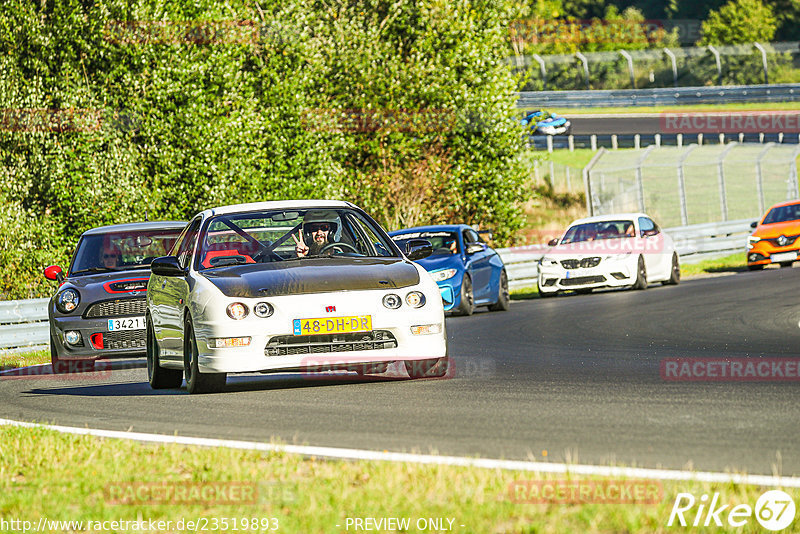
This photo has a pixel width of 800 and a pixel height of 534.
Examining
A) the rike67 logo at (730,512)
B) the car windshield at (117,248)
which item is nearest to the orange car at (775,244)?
the car windshield at (117,248)

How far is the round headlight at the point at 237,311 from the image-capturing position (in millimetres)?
9820

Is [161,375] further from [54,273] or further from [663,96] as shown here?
[663,96]

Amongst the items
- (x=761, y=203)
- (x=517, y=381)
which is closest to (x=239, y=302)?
(x=517, y=381)

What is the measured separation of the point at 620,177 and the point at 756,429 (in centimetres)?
2987

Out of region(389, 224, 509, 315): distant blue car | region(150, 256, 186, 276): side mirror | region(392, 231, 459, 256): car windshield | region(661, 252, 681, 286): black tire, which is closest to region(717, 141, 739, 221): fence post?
region(661, 252, 681, 286): black tire

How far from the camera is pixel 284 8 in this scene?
32.2 metres

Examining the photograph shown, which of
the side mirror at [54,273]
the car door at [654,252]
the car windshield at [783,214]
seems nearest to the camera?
the side mirror at [54,273]

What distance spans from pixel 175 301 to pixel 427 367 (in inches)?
84.2

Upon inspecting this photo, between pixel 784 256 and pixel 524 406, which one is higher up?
pixel 524 406

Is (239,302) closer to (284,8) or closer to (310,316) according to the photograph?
(310,316)

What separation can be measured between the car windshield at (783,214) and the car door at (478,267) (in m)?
11.1

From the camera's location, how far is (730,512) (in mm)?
4824

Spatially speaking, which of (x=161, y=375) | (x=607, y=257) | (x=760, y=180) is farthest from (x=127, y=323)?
(x=760, y=180)

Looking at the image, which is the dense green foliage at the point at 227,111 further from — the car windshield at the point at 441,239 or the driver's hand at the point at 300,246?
the driver's hand at the point at 300,246
